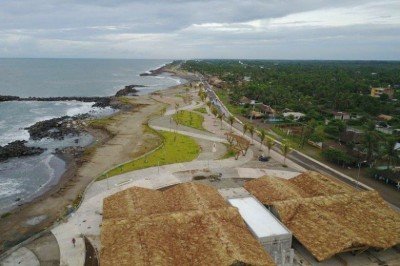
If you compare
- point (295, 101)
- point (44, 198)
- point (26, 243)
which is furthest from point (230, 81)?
point (26, 243)

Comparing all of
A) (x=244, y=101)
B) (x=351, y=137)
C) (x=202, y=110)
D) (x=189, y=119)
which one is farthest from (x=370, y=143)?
(x=244, y=101)

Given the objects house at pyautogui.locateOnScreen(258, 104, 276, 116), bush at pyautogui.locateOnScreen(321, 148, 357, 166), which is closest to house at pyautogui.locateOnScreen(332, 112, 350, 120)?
house at pyautogui.locateOnScreen(258, 104, 276, 116)

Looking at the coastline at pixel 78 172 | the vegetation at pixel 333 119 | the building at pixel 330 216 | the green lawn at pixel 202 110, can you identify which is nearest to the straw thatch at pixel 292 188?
the building at pixel 330 216

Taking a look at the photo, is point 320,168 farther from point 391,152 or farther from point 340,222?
point 340,222

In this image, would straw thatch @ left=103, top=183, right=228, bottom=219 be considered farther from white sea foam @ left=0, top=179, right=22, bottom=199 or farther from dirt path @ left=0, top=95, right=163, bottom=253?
white sea foam @ left=0, top=179, right=22, bottom=199

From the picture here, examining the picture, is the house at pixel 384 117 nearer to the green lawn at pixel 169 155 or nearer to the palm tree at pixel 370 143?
the palm tree at pixel 370 143
